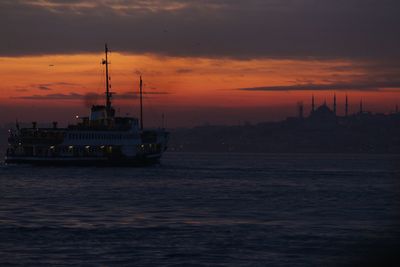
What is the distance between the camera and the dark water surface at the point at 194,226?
33.9 m

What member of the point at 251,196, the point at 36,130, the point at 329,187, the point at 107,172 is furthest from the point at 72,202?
the point at 36,130

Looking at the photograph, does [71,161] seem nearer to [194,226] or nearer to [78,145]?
[78,145]

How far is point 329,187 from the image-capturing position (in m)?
83.1

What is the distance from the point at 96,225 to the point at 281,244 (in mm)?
11003

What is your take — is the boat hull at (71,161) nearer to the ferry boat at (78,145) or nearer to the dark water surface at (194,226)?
the ferry boat at (78,145)

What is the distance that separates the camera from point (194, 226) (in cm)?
4419

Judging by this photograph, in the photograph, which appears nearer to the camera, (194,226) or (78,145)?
(194,226)

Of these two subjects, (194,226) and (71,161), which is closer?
(194,226)

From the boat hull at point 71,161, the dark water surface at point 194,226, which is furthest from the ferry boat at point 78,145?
the dark water surface at point 194,226

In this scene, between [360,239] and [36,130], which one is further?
[36,130]

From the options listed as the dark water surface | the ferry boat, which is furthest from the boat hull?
the dark water surface

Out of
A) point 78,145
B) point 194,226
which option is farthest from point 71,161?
point 194,226

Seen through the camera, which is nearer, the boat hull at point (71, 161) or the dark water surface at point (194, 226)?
the dark water surface at point (194, 226)

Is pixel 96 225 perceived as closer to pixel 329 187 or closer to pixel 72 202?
pixel 72 202
